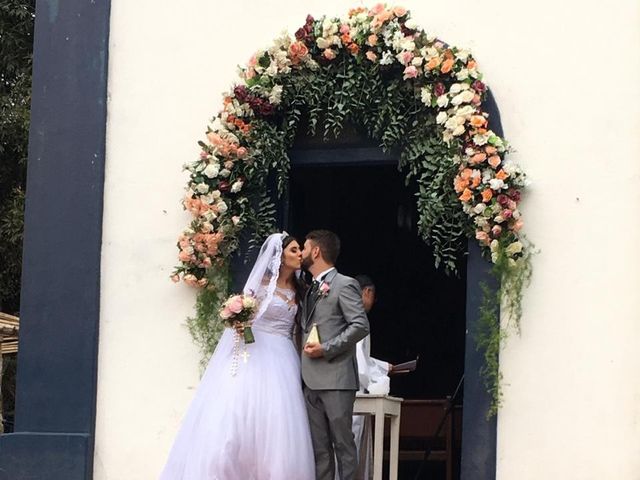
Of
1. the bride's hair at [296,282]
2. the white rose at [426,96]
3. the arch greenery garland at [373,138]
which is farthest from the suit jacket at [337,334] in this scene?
the white rose at [426,96]

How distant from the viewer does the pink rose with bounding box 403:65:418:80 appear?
9.57 meters

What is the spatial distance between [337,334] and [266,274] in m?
0.69

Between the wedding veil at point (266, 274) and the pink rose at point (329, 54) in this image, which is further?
the pink rose at point (329, 54)

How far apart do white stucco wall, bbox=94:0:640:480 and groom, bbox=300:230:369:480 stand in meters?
1.07

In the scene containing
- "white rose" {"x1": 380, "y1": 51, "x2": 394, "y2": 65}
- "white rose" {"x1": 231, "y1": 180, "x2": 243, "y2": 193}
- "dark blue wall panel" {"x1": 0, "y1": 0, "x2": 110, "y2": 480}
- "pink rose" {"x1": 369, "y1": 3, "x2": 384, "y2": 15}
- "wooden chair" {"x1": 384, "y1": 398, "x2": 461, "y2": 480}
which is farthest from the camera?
"wooden chair" {"x1": 384, "y1": 398, "x2": 461, "y2": 480}

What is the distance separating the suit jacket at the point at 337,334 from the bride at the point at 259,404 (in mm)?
231

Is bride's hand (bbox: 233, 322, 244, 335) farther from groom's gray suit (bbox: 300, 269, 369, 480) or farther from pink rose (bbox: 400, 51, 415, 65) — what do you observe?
pink rose (bbox: 400, 51, 415, 65)

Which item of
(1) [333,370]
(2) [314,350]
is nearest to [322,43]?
(2) [314,350]

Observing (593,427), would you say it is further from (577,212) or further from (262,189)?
(262,189)

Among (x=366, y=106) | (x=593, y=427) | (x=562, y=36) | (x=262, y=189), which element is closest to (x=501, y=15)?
(x=562, y=36)

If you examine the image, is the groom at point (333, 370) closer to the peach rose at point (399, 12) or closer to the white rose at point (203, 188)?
the white rose at point (203, 188)

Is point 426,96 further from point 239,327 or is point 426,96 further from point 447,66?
point 239,327

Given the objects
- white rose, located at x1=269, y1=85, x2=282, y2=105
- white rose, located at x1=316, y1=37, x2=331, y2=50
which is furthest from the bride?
white rose, located at x1=316, y1=37, x2=331, y2=50

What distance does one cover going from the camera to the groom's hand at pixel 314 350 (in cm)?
900
